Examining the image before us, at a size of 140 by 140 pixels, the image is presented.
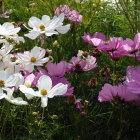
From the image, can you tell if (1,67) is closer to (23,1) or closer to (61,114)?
(61,114)

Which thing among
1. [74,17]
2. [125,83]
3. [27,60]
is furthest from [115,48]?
[74,17]

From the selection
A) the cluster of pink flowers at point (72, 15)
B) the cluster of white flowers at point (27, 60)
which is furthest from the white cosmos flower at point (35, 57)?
the cluster of pink flowers at point (72, 15)

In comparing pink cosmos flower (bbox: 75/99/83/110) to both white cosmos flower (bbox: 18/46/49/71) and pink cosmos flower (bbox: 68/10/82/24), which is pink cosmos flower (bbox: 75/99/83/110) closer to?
white cosmos flower (bbox: 18/46/49/71)

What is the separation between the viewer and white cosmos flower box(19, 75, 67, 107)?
0.87 meters

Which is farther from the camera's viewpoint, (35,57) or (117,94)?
(35,57)

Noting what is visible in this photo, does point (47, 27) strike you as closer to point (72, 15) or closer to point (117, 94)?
point (117, 94)

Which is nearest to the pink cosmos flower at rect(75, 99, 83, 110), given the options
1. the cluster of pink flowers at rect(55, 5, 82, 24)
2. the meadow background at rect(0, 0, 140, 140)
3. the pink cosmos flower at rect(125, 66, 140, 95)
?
the meadow background at rect(0, 0, 140, 140)

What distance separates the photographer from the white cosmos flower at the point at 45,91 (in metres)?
0.87

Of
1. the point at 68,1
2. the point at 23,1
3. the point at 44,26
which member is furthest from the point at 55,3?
the point at 44,26

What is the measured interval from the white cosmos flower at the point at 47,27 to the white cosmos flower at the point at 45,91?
0.60 feet

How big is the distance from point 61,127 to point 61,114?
87 millimetres

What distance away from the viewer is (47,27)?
111 centimetres

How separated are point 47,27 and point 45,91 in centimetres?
26

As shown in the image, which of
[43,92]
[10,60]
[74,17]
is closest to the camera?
[43,92]
